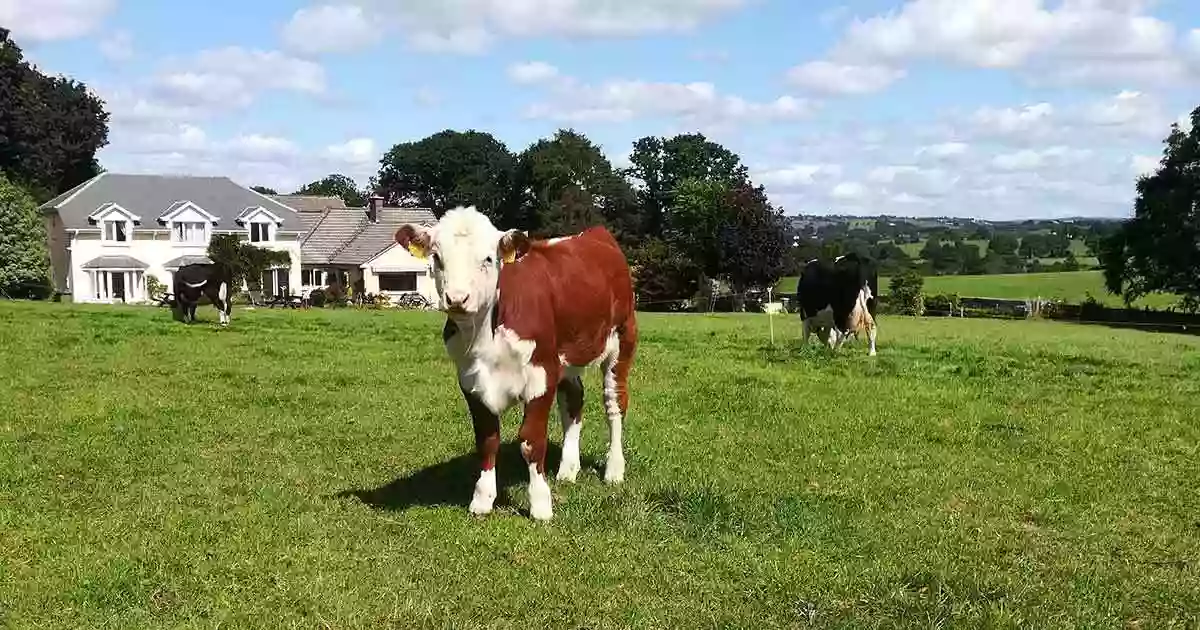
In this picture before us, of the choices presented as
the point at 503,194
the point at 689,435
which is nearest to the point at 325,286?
the point at 503,194

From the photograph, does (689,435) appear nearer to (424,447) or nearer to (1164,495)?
(424,447)

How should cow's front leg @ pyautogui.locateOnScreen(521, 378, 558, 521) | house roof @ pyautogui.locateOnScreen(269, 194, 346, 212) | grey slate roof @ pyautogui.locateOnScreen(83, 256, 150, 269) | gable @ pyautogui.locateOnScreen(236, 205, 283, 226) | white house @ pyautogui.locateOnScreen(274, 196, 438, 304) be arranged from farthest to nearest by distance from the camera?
house roof @ pyautogui.locateOnScreen(269, 194, 346, 212) → white house @ pyautogui.locateOnScreen(274, 196, 438, 304) → gable @ pyautogui.locateOnScreen(236, 205, 283, 226) → grey slate roof @ pyautogui.locateOnScreen(83, 256, 150, 269) → cow's front leg @ pyautogui.locateOnScreen(521, 378, 558, 521)

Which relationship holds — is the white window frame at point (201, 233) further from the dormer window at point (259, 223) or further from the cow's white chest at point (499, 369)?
the cow's white chest at point (499, 369)

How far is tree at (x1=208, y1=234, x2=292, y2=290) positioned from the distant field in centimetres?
3518

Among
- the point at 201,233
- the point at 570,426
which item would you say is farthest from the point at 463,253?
the point at 201,233

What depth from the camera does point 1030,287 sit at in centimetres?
8262

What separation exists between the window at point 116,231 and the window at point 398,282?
49.3ft

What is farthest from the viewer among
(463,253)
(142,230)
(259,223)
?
(259,223)

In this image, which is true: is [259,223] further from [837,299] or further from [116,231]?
[837,299]

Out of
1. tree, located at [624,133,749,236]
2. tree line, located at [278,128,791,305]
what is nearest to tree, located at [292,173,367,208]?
tree line, located at [278,128,791,305]

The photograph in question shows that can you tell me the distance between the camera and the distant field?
72.9 m

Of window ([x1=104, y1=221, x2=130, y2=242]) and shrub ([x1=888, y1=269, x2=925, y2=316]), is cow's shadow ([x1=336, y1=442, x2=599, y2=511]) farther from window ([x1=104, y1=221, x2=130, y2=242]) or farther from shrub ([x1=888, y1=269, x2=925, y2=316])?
window ([x1=104, y1=221, x2=130, y2=242])

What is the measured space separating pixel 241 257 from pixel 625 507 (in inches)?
1976

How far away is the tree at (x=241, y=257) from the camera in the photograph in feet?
176
